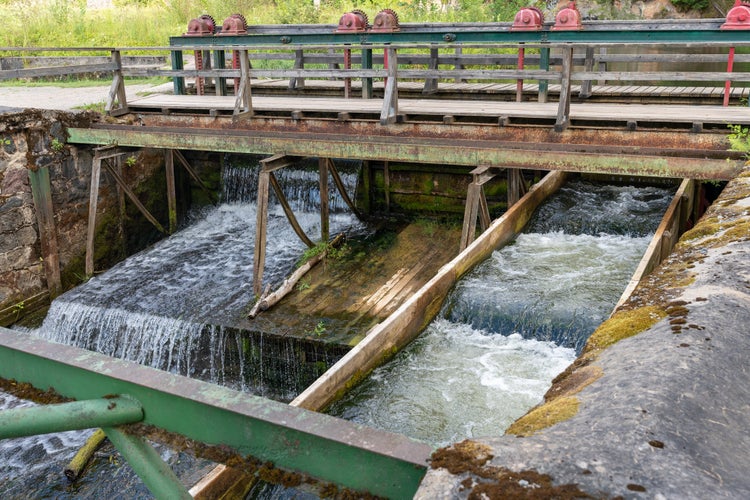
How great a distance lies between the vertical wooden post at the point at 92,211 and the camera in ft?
31.4

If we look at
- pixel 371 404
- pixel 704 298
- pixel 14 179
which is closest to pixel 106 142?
pixel 14 179

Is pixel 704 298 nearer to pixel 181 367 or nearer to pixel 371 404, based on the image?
pixel 371 404

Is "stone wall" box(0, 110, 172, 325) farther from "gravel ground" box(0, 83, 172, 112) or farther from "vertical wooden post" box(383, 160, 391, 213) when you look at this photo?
"vertical wooden post" box(383, 160, 391, 213)

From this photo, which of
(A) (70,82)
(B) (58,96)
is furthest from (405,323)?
(A) (70,82)

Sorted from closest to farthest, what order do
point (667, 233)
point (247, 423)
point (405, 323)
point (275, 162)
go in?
point (247, 423), point (405, 323), point (667, 233), point (275, 162)

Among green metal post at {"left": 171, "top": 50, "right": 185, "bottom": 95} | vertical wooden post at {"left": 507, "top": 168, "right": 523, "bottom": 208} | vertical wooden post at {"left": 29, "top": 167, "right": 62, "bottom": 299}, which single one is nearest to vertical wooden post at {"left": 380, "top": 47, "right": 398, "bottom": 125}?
vertical wooden post at {"left": 507, "top": 168, "right": 523, "bottom": 208}

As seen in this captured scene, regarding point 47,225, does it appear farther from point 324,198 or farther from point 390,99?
point 390,99

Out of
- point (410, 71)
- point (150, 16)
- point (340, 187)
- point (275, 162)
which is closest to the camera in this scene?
point (275, 162)

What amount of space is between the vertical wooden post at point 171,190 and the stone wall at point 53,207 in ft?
1.73

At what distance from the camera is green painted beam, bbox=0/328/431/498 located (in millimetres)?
1539

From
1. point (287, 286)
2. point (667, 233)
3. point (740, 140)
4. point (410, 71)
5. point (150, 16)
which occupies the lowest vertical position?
point (287, 286)

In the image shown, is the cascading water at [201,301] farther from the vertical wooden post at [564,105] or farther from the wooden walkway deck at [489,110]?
the vertical wooden post at [564,105]

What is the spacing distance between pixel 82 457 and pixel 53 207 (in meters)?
4.21

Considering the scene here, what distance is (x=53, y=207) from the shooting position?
31.6 ft
